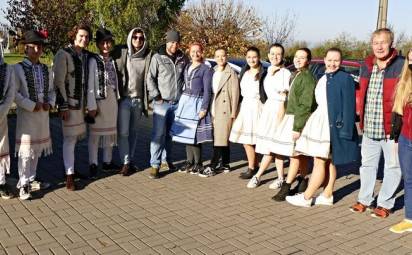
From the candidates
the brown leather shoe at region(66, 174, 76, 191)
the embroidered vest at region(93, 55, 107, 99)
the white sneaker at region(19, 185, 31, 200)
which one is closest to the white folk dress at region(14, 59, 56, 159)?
the white sneaker at region(19, 185, 31, 200)

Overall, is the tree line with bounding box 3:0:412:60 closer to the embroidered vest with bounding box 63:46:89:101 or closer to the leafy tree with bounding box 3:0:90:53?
the leafy tree with bounding box 3:0:90:53

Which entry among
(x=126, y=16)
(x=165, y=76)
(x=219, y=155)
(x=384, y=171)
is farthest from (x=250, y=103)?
(x=126, y=16)

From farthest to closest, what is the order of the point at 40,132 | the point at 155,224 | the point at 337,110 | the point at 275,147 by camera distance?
the point at 275,147
the point at 40,132
the point at 337,110
the point at 155,224

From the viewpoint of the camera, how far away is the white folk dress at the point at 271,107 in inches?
224

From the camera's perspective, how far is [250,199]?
5.60 m

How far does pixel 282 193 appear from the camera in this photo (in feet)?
18.3

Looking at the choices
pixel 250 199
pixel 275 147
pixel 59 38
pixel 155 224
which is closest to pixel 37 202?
pixel 155 224

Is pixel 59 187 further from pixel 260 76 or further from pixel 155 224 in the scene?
pixel 260 76

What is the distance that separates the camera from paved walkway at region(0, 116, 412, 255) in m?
4.16

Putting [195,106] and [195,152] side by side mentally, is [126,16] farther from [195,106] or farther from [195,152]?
[195,106]

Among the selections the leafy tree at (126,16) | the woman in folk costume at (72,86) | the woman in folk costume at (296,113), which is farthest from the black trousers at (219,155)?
the leafy tree at (126,16)

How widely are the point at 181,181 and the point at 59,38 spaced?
13.5 m

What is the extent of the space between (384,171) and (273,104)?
1.56 m

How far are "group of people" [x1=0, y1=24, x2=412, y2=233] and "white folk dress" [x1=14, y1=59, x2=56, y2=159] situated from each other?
0.04ft
